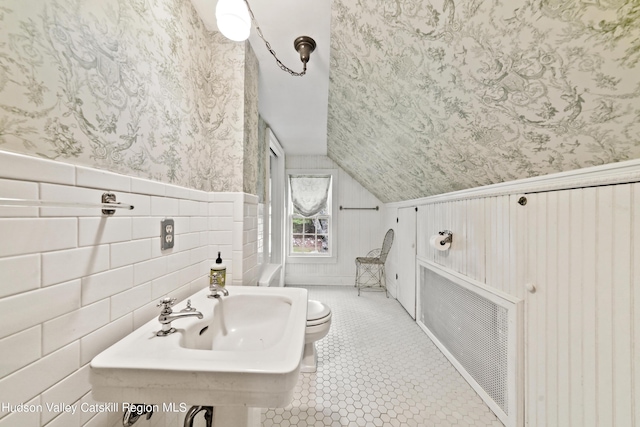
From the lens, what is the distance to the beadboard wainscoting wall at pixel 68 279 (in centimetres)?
49

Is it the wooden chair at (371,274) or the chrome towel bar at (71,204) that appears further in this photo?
the wooden chair at (371,274)

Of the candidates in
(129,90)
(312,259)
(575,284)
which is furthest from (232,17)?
(312,259)

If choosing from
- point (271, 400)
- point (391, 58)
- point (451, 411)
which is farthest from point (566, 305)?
point (391, 58)

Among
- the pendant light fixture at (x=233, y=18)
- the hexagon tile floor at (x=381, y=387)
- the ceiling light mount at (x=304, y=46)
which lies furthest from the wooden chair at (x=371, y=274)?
the pendant light fixture at (x=233, y=18)

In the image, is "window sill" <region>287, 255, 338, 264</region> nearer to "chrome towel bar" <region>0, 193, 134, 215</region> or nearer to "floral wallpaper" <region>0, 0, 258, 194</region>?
"floral wallpaper" <region>0, 0, 258, 194</region>

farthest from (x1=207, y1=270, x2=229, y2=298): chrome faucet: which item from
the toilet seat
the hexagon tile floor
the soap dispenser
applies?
the hexagon tile floor

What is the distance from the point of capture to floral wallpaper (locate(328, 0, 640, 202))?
2.20ft

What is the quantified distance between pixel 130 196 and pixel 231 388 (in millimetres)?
699

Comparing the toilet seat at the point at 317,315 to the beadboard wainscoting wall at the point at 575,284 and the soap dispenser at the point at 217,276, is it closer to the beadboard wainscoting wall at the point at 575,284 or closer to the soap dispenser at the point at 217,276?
the soap dispenser at the point at 217,276

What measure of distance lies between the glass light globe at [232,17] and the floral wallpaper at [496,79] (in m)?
0.50

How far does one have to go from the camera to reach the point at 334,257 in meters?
3.86

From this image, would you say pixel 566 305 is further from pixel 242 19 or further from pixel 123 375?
pixel 242 19

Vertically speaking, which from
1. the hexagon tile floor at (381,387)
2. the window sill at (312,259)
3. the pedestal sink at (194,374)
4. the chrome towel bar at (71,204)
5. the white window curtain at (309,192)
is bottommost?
the hexagon tile floor at (381,387)

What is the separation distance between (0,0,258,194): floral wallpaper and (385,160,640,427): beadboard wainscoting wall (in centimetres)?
153
